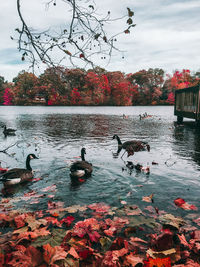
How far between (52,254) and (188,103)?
91.5ft

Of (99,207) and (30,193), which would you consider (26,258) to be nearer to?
(99,207)

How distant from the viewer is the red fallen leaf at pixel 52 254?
10.3 feet

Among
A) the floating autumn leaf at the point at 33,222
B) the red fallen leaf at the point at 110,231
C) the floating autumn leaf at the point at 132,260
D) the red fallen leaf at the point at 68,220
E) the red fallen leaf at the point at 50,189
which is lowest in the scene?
the red fallen leaf at the point at 50,189

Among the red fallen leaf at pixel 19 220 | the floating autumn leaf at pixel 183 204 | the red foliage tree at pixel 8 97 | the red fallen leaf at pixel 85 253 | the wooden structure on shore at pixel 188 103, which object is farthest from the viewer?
the red foliage tree at pixel 8 97

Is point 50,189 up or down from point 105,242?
down

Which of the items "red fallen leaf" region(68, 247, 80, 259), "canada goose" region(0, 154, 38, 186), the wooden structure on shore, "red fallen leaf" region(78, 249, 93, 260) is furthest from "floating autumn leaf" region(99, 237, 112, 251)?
the wooden structure on shore

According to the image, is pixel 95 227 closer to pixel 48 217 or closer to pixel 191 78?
pixel 48 217

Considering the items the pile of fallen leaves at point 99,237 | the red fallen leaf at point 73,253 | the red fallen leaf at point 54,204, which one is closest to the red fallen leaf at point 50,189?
the red fallen leaf at point 54,204

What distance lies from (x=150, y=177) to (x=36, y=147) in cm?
846

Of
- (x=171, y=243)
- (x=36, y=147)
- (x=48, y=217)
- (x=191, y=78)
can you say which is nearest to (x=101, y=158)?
(x=36, y=147)

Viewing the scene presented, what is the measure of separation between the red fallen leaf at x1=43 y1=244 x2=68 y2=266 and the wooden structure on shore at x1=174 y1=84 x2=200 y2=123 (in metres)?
22.9

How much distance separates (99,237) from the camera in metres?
4.09

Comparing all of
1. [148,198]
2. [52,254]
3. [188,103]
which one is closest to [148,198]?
[148,198]

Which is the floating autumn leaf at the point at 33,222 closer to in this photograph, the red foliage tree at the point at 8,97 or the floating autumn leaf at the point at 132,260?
the floating autumn leaf at the point at 132,260
